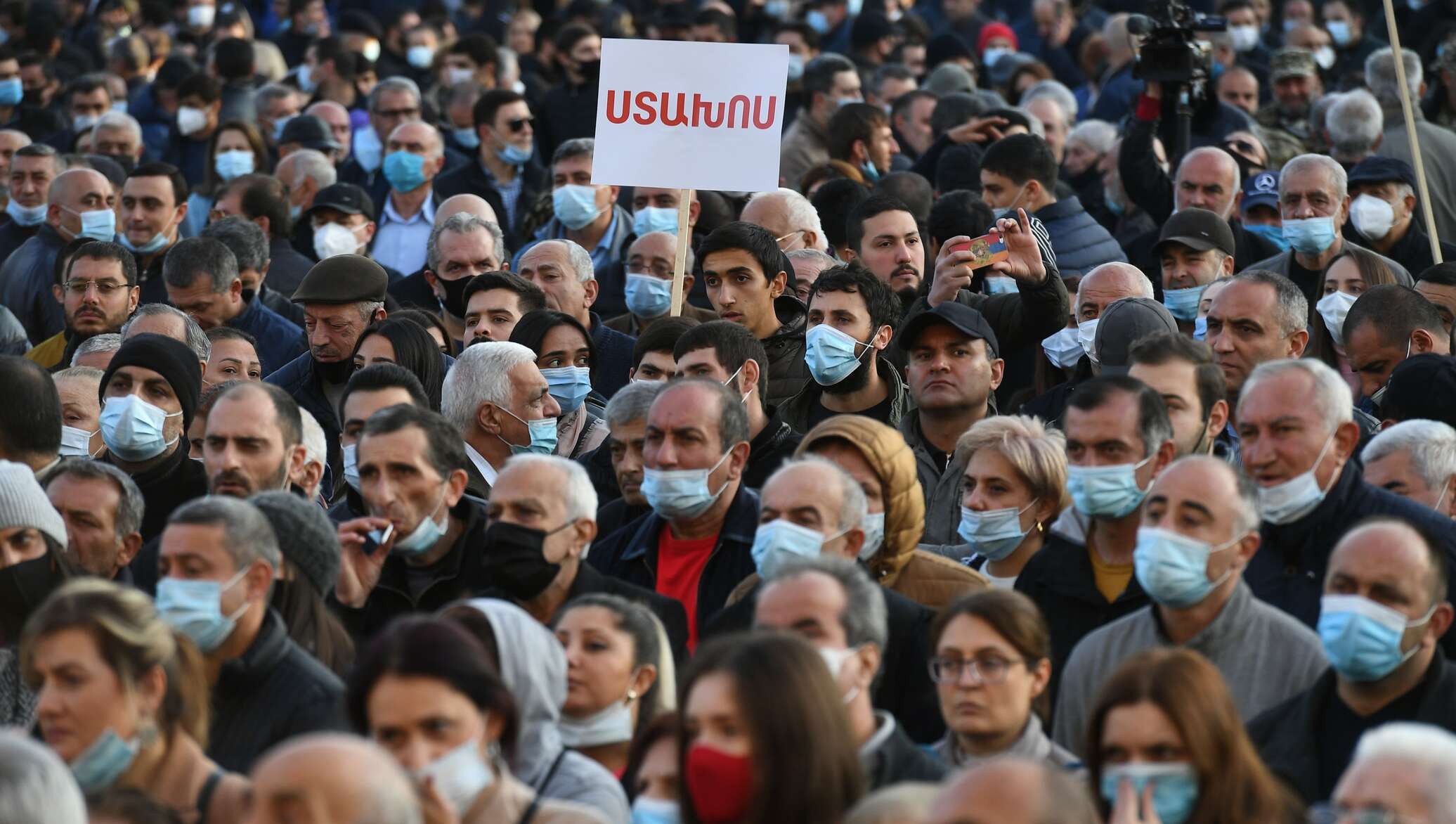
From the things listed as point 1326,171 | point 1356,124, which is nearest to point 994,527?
point 1326,171

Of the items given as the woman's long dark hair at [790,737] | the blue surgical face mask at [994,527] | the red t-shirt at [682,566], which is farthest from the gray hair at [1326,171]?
the woman's long dark hair at [790,737]

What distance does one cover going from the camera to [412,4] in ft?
72.7

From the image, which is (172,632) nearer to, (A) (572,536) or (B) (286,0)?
(A) (572,536)

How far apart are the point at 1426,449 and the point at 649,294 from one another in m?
4.67

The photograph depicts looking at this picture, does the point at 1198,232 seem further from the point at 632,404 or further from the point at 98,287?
the point at 98,287

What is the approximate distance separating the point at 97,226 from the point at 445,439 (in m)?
5.93

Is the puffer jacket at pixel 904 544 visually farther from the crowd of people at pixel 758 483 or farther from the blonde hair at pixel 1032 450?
the blonde hair at pixel 1032 450

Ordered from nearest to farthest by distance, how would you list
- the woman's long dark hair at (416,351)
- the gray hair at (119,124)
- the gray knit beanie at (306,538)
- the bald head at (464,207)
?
the gray knit beanie at (306,538), the woman's long dark hair at (416,351), the bald head at (464,207), the gray hair at (119,124)

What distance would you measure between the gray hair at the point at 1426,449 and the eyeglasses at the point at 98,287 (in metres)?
6.04

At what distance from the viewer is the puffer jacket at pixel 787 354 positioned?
972 cm

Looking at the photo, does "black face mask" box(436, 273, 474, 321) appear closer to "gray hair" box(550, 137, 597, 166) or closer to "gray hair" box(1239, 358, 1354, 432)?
"gray hair" box(550, 137, 597, 166)

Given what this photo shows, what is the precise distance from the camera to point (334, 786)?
14.9 ft

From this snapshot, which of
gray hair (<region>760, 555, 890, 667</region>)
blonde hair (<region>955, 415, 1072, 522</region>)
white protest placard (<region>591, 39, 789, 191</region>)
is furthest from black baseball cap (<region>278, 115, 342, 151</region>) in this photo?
gray hair (<region>760, 555, 890, 667</region>)

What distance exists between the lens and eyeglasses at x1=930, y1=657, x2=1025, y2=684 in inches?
235
